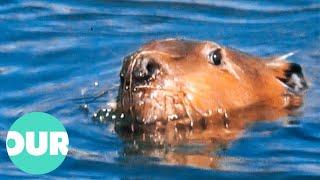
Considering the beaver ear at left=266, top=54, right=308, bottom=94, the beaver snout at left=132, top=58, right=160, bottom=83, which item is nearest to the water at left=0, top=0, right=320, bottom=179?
the beaver ear at left=266, top=54, right=308, bottom=94

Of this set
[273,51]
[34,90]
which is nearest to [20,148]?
[34,90]

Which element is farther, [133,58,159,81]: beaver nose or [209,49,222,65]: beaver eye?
[209,49,222,65]: beaver eye

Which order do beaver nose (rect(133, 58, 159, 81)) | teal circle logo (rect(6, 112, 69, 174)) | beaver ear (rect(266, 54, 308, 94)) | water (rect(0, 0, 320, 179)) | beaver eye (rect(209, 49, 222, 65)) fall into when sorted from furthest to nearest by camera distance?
beaver ear (rect(266, 54, 308, 94)) → beaver eye (rect(209, 49, 222, 65)) → beaver nose (rect(133, 58, 159, 81)) → water (rect(0, 0, 320, 179)) → teal circle logo (rect(6, 112, 69, 174))

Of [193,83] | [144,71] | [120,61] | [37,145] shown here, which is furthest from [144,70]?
[120,61]

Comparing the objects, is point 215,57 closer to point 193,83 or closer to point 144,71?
point 193,83

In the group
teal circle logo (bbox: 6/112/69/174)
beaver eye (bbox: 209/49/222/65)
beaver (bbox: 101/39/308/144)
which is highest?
beaver eye (bbox: 209/49/222/65)

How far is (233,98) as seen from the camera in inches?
404

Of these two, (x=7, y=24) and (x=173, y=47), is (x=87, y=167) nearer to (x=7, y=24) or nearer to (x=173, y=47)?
(x=173, y=47)

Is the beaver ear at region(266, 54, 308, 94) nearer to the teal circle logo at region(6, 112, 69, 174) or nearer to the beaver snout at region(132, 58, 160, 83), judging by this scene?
the beaver snout at region(132, 58, 160, 83)

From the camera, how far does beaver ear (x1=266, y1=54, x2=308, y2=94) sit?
10883mm

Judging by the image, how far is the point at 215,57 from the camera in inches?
407

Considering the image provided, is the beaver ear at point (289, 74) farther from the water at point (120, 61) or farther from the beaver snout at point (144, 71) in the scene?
the beaver snout at point (144, 71)

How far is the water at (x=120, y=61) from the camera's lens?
935 cm

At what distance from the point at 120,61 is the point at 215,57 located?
1.90 meters
